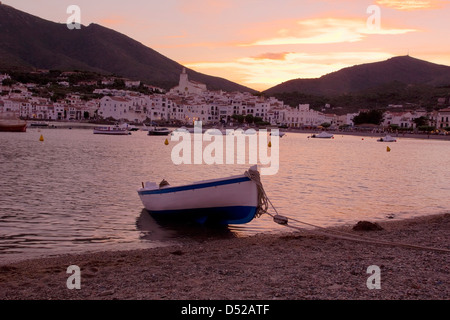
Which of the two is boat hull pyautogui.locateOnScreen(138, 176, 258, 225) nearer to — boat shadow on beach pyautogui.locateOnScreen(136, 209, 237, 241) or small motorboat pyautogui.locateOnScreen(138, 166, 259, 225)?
small motorboat pyautogui.locateOnScreen(138, 166, 259, 225)

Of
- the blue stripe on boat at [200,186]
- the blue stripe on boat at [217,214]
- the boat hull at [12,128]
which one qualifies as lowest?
the blue stripe on boat at [217,214]

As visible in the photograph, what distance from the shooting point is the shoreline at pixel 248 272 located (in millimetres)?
6453

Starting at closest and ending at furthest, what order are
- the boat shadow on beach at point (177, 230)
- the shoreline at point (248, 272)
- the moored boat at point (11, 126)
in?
the shoreline at point (248, 272) < the boat shadow on beach at point (177, 230) < the moored boat at point (11, 126)

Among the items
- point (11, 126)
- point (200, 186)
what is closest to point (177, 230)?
point (200, 186)

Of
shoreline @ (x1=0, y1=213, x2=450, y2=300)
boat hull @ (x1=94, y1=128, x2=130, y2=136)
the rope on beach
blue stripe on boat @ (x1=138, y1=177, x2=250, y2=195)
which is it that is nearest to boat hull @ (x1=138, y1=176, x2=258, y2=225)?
blue stripe on boat @ (x1=138, y1=177, x2=250, y2=195)

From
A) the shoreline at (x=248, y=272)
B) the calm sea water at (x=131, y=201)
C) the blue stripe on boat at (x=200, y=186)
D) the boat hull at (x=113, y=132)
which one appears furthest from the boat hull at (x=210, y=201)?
the boat hull at (x=113, y=132)

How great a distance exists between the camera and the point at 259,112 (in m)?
166

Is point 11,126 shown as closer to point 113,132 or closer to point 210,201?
point 113,132

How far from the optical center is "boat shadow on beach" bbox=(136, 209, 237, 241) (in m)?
12.4

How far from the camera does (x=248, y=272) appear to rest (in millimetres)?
7746

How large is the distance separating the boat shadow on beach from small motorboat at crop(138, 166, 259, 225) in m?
0.19

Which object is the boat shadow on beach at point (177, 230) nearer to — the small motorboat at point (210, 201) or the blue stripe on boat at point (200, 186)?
the small motorboat at point (210, 201)

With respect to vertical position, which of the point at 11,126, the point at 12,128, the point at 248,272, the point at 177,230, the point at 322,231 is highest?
the point at 11,126
